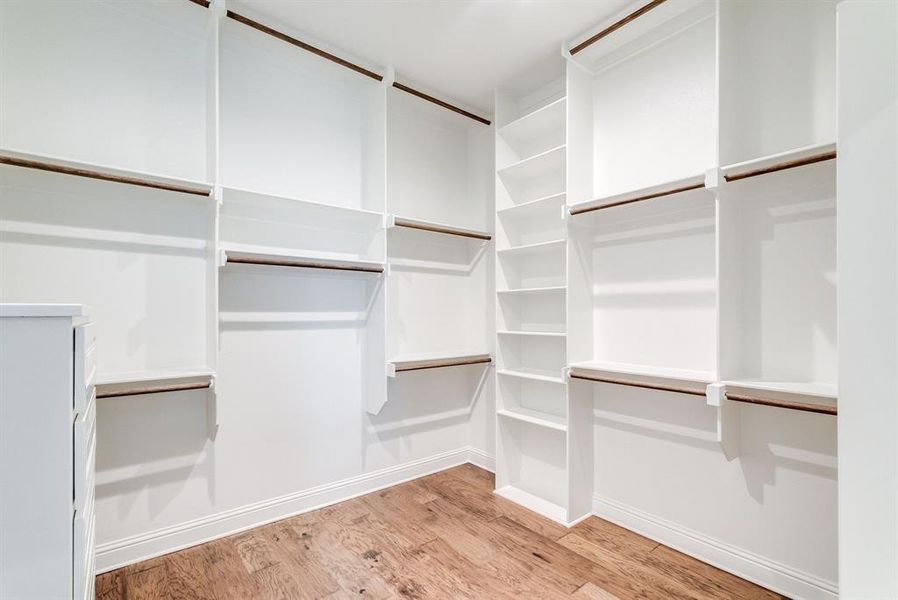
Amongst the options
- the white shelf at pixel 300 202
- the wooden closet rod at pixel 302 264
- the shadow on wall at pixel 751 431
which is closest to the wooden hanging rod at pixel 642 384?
the shadow on wall at pixel 751 431

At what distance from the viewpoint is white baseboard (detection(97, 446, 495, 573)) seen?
2.01 meters

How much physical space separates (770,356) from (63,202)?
10.4 ft

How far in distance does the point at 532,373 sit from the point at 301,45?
7.70ft

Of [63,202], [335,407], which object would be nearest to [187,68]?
[63,202]

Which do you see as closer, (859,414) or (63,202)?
(859,414)

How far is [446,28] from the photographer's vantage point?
2324 mm

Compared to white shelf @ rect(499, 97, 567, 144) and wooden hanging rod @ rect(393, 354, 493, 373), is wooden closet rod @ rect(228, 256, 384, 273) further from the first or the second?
white shelf @ rect(499, 97, 567, 144)

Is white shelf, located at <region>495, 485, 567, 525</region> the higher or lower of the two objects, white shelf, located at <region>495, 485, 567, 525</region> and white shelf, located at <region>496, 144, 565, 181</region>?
the lower

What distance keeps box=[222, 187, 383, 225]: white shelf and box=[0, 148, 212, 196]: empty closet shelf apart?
17cm

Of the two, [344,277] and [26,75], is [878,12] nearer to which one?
[344,277]

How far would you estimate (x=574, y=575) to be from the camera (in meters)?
1.94

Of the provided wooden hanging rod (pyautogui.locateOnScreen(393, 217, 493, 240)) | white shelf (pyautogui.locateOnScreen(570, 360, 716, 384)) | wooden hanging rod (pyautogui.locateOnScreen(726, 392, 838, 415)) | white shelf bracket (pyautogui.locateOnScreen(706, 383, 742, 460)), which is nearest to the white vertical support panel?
wooden hanging rod (pyautogui.locateOnScreen(726, 392, 838, 415))

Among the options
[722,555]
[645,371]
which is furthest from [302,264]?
[722,555]

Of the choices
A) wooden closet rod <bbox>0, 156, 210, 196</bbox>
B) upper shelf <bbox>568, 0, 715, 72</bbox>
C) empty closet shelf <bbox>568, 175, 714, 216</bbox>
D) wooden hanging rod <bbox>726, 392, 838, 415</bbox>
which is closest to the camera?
wooden hanging rod <bbox>726, 392, 838, 415</bbox>
